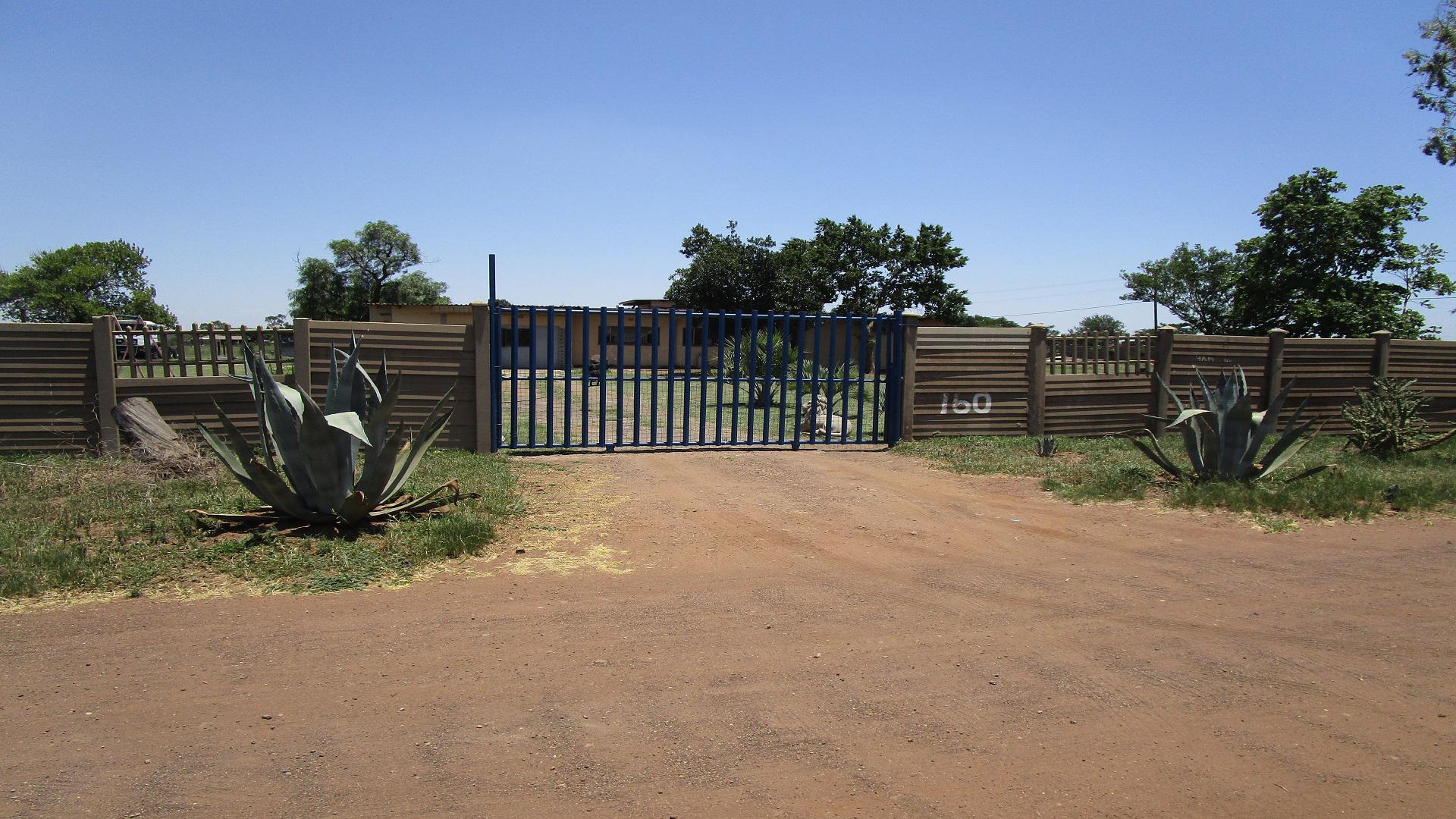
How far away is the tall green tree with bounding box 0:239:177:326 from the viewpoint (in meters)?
39.9

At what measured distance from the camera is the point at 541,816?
3.13 m

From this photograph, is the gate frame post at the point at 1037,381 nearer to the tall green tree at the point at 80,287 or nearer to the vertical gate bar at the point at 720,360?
the vertical gate bar at the point at 720,360

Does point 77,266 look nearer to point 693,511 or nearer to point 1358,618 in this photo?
point 693,511

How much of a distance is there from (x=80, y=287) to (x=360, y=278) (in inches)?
510

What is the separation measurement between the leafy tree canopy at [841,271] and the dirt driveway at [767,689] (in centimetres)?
3288

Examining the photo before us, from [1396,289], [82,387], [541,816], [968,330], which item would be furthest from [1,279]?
[1396,289]

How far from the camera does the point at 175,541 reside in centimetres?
616

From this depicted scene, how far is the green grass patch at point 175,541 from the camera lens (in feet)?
18.1

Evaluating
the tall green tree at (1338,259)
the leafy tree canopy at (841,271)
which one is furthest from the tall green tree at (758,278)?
the tall green tree at (1338,259)

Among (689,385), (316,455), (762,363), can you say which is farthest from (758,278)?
(316,455)

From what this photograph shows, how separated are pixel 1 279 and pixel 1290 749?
52.5m

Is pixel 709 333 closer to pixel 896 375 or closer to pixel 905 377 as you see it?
pixel 896 375

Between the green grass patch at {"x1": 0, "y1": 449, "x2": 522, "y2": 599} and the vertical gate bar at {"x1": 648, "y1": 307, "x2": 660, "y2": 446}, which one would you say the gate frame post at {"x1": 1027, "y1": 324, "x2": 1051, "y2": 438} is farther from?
the green grass patch at {"x1": 0, "y1": 449, "x2": 522, "y2": 599}

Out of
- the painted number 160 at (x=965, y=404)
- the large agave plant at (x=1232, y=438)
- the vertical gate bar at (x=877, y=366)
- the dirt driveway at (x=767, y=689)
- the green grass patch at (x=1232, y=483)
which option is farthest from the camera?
the painted number 160 at (x=965, y=404)
